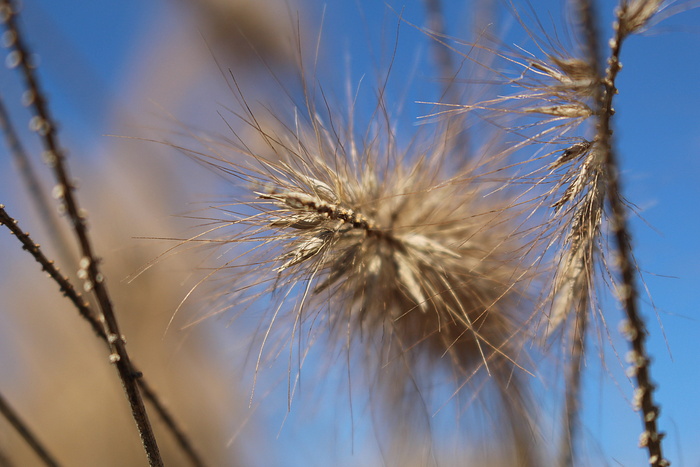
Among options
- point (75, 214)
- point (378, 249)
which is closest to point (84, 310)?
point (75, 214)

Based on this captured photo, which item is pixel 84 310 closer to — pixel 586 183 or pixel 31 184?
pixel 31 184

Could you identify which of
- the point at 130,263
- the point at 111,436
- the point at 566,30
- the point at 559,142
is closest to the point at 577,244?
the point at 559,142

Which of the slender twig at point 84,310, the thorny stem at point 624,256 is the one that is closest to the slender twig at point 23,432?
the slender twig at point 84,310

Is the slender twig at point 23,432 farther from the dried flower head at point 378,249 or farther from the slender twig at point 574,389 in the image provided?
the slender twig at point 574,389

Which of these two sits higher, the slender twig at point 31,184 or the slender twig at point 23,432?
the slender twig at point 31,184

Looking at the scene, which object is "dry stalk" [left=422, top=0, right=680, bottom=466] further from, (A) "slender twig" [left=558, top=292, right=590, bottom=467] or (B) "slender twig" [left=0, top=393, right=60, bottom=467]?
(B) "slender twig" [left=0, top=393, right=60, bottom=467]

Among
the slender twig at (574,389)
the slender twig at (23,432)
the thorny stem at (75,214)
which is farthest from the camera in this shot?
the slender twig at (574,389)
